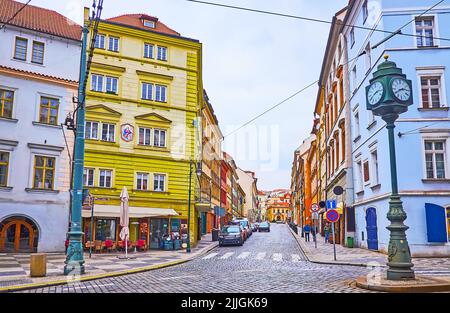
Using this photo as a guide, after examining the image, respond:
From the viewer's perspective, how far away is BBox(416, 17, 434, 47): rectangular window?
23.2 m

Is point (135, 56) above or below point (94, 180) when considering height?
above

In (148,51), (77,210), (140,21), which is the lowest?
(77,210)

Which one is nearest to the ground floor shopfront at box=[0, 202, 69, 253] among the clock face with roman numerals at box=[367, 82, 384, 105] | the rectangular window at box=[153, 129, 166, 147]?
the rectangular window at box=[153, 129, 166, 147]

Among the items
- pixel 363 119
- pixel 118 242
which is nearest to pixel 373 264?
pixel 363 119

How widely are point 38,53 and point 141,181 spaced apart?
34.2 ft

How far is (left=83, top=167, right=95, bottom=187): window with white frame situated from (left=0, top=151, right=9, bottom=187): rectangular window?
5.18 m

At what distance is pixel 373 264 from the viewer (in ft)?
58.4

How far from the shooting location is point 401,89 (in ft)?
40.0

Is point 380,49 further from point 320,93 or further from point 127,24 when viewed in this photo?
point 320,93

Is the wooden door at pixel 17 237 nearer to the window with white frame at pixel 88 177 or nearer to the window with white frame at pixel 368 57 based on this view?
the window with white frame at pixel 88 177

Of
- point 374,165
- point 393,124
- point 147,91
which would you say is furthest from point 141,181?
point 393,124

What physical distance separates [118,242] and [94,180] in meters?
4.49

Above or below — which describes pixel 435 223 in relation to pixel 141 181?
below

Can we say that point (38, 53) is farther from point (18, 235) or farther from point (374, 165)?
point (374, 165)
